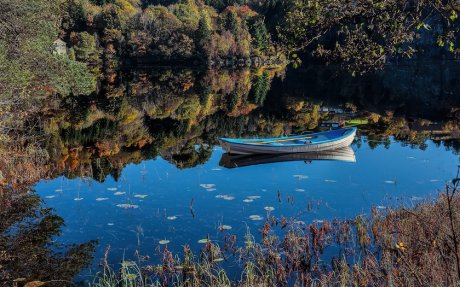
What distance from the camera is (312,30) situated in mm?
7215

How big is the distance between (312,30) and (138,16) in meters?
91.4

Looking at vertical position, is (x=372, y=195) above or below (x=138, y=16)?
below

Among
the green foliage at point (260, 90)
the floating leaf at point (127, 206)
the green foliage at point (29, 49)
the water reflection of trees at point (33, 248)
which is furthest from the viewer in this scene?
the green foliage at point (260, 90)

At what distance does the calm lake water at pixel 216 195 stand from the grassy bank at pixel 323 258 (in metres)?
1.11

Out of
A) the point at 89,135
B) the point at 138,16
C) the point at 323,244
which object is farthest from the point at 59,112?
the point at 138,16

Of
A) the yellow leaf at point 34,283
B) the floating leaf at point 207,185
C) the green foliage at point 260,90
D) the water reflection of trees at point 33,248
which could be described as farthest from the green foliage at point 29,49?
the green foliage at point 260,90

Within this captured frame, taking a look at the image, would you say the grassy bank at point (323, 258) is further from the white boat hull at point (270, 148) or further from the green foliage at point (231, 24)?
the green foliage at point (231, 24)

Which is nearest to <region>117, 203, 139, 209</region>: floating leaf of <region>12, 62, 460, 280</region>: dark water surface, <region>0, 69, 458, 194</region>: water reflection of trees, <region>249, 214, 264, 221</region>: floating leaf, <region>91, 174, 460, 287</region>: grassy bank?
<region>12, 62, 460, 280</region>: dark water surface

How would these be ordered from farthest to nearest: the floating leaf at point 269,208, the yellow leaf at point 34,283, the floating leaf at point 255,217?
the floating leaf at point 269,208
the floating leaf at point 255,217
the yellow leaf at point 34,283

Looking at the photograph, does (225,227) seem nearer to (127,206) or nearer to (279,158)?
(127,206)

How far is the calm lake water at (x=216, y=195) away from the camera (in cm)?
1403

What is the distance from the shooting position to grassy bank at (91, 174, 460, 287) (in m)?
9.46

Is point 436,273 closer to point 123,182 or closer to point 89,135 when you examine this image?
point 123,182

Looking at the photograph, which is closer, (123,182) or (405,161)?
(123,182)
